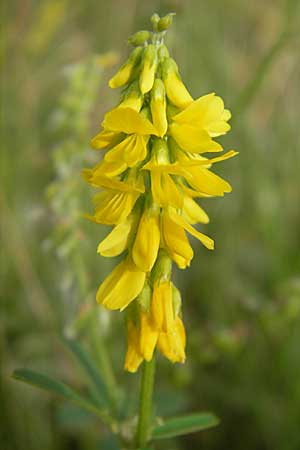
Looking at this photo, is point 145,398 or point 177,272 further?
point 177,272

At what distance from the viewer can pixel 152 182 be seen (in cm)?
126

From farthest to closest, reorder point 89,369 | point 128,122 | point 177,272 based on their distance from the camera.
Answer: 1. point 177,272
2. point 89,369
3. point 128,122

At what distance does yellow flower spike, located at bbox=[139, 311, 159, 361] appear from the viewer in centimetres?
133

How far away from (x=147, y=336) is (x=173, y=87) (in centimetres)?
48

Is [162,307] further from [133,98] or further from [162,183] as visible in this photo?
[133,98]

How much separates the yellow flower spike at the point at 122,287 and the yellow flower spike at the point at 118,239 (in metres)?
0.04

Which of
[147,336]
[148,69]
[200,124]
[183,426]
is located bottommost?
[183,426]

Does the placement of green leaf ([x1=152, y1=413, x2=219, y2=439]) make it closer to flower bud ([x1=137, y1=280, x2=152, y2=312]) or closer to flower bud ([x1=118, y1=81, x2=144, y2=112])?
flower bud ([x1=137, y1=280, x2=152, y2=312])

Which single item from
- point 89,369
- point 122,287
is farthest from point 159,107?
point 89,369

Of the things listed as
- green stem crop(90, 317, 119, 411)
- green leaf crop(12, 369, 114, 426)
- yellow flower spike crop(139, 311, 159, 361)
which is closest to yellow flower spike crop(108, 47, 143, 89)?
yellow flower spike crop(139, 311, 159, 361)

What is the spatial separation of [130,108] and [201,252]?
2.12 meters

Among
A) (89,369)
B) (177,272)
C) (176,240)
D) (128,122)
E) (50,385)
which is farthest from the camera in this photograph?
(177,272)

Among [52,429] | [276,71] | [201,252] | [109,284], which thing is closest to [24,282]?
[52,429]

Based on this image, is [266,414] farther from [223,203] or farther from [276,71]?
[276,71]
